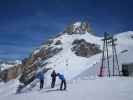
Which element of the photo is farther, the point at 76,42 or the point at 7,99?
the point at 76,42

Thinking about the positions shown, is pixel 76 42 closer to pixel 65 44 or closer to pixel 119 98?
pixel 65 44

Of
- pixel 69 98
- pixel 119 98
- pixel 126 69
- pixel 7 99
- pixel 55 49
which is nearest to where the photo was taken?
pixel 119 98

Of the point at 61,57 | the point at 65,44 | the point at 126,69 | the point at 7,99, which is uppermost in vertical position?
the point at 65,44

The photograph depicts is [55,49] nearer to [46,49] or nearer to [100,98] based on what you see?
[46,49]

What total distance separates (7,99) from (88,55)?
502 feet

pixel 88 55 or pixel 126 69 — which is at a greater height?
pixel 88 55

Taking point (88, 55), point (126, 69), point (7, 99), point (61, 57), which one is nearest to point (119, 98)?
point (7, 99)

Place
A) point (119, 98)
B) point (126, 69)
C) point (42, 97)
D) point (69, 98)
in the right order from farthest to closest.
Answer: point (126, 69), point (42, 97), point (69, 98), point (119, 98)

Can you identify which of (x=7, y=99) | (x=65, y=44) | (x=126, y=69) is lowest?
(x=7, y=99)

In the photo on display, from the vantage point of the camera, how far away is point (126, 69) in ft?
157

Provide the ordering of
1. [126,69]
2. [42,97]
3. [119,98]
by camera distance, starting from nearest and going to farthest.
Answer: [119,98]
[42,97]
[126,69]

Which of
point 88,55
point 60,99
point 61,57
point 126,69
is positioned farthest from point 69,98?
point 88,55

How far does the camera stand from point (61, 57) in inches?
6314

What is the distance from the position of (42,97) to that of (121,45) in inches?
6181
